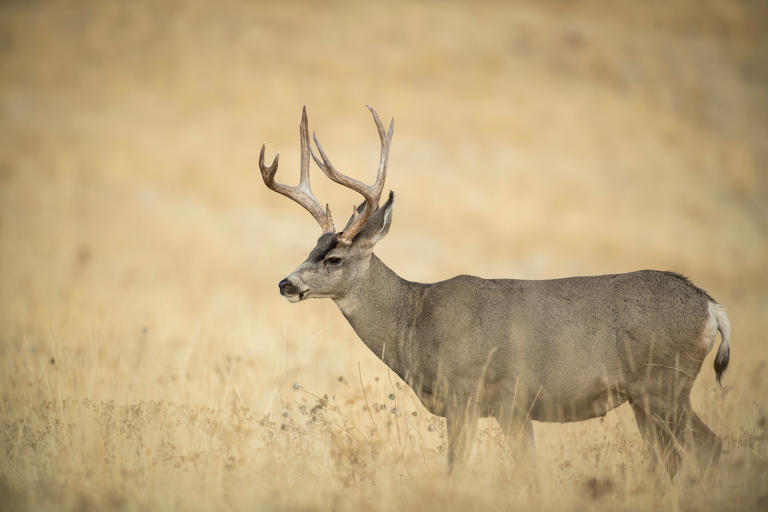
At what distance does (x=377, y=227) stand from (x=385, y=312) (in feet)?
2.50

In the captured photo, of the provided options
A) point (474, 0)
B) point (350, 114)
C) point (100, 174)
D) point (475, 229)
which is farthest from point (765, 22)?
point (100, 174)

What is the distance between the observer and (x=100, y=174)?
28609 mm

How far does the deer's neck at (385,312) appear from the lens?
22.0ft

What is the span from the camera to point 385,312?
273 inches

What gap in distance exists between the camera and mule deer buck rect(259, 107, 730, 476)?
6.22 metres

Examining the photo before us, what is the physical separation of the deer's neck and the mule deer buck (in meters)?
0.03

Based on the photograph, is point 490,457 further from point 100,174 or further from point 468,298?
point 100,174

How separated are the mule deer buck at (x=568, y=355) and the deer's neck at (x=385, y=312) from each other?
0.09 feet

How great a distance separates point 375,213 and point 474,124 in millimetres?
32618

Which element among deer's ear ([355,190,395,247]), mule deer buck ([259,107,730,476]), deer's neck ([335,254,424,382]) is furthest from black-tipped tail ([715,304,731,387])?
deer's ear ([355,190,395,247])

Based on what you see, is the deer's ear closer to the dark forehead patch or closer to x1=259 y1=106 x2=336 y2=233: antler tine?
the dark forehead patch

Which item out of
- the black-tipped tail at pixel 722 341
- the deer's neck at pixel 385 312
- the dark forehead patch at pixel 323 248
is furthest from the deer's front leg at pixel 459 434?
the black-tipped tail at pixel 722 341

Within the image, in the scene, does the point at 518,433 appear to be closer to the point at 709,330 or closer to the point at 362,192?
the point at 709,330

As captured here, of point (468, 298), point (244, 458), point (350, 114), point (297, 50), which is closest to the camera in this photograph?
point (244, 458)
